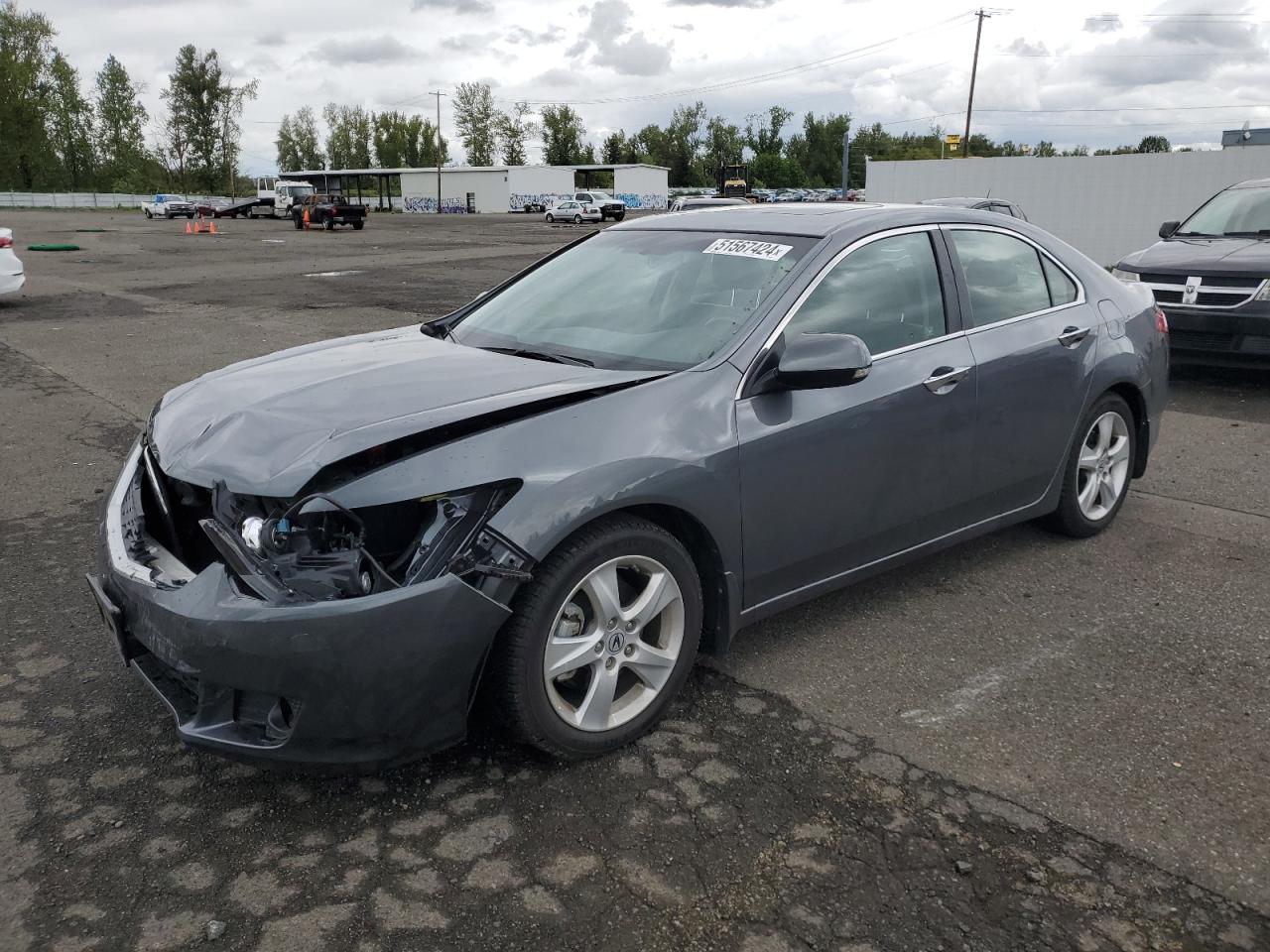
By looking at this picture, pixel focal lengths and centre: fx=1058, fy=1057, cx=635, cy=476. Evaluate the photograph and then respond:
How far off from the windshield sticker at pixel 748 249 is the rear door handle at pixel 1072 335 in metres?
1.45

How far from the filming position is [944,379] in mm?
3973

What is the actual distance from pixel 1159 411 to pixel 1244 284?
3780mm

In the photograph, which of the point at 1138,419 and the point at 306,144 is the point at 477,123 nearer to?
the point at 306,144

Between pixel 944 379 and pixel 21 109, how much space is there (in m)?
106

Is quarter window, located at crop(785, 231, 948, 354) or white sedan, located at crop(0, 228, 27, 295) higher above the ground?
quarter window, located at crop(785, 231, 948, 354)

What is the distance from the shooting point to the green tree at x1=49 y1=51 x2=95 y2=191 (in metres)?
99.2

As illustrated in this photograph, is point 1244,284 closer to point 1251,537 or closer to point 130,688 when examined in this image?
point 1251,537

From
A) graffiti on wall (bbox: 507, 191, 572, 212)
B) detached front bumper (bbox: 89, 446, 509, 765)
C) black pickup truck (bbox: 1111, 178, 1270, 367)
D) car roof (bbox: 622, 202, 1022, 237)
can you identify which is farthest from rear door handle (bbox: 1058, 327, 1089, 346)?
graffiti on wall (bbox: 507, 191, 572, 212)

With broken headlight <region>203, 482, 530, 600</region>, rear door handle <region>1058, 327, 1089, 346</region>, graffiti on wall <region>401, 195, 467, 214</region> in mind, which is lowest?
graffiti on wall <region>401, 195, 467, 214</region>

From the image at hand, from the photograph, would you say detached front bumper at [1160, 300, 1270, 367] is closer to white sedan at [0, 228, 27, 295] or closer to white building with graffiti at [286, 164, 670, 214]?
white sedan at [0, 228, 27, 295]

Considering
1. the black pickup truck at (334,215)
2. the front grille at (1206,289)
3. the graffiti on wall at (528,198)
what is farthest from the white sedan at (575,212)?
the front grille at (1206,289)

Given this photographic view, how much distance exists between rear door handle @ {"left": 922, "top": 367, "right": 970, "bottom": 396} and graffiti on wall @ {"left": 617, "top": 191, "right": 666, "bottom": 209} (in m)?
85.3

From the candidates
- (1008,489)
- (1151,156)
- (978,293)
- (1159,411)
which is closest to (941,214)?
(978,293)

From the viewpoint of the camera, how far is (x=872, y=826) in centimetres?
281
